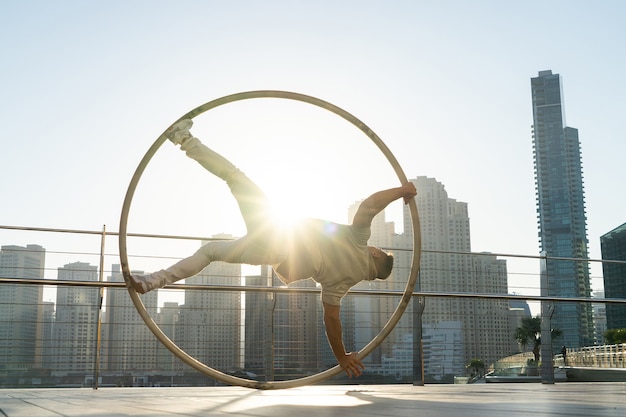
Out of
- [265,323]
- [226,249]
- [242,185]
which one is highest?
[242,185]

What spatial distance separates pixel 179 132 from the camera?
4758 millimetres

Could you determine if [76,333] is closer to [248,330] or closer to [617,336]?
[248,330]

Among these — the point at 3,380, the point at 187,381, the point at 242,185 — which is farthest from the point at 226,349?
the point at 242,185

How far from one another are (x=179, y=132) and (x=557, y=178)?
191m

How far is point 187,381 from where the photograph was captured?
7047mm

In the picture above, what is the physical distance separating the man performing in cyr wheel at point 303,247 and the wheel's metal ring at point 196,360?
0.80 ft

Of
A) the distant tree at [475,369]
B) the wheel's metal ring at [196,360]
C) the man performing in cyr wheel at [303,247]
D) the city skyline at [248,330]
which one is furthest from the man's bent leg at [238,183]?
the distant tree at [475,369]

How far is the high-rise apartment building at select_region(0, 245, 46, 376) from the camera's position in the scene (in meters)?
6.40

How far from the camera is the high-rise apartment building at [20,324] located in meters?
6.40

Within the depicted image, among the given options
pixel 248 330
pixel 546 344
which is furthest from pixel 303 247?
pixel 546 344

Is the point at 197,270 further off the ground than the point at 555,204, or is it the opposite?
the point at 555,204

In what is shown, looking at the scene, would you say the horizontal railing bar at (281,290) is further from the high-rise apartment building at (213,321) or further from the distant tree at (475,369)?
the distant tree at (475,369)

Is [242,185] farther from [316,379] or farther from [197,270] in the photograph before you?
[316,379]

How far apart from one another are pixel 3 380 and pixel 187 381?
1.68m
